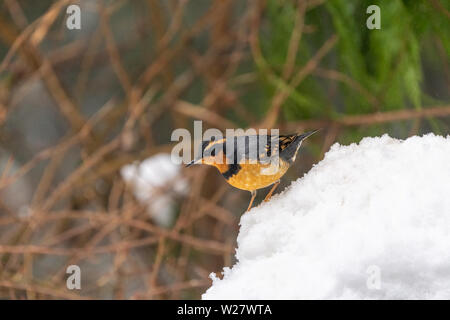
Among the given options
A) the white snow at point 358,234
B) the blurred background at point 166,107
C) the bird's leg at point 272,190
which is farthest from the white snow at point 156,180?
the white snow at point 358,234

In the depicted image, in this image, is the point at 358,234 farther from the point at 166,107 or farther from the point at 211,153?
the point at 166,107

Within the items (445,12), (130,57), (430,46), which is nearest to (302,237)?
(445,12)

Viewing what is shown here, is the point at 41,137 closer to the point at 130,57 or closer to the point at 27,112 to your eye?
→ the point at 27,112

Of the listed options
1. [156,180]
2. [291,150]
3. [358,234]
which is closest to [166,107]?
[156,180]

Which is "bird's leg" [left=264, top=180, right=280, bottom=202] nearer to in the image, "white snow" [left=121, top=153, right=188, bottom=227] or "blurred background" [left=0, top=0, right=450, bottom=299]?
"blurred background" [left=0, top=0, right=450, bottom=299]

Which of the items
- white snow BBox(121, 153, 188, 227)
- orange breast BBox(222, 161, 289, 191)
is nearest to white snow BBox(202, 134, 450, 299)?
orange breast BBox(222, 161, 289, 191)

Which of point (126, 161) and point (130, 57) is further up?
point (130, 57)

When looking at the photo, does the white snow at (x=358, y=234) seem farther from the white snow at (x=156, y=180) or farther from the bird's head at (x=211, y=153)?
the white snow at (x=156, y=180)
